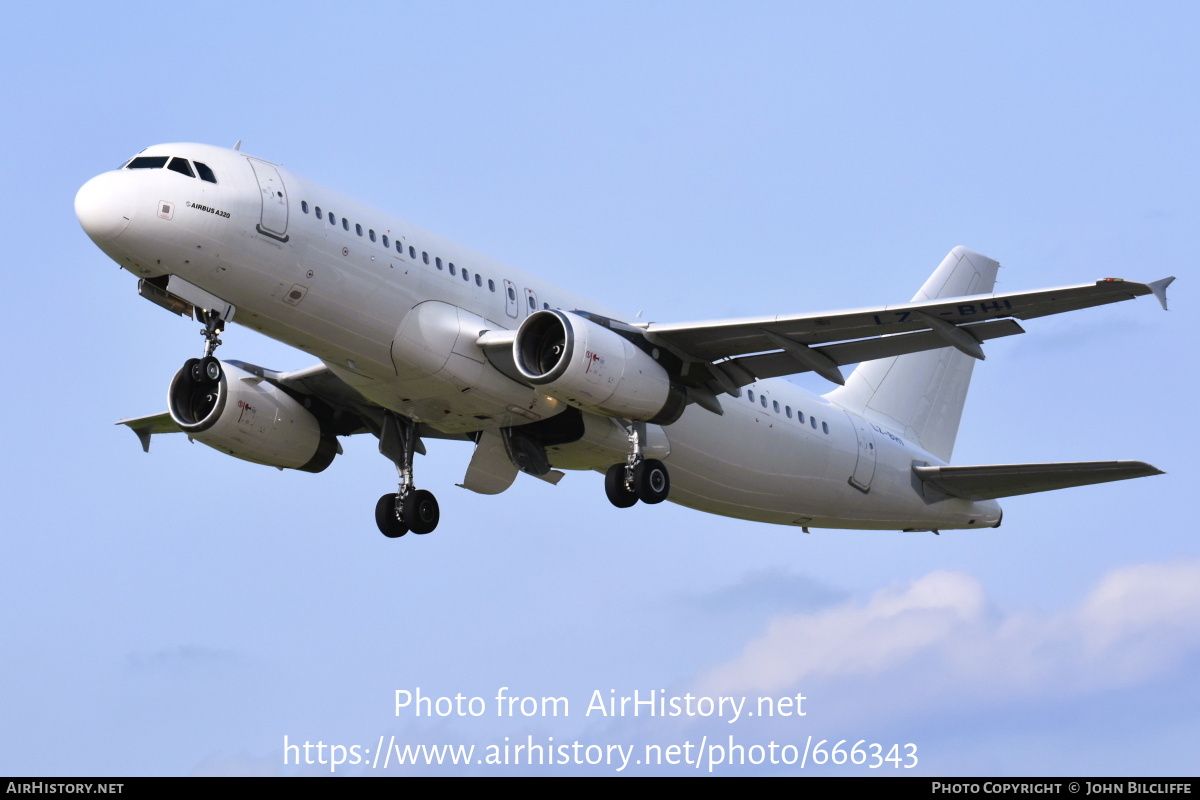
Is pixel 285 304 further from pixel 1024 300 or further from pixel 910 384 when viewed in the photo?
pixel 910 384

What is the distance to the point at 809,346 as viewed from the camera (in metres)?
31.1

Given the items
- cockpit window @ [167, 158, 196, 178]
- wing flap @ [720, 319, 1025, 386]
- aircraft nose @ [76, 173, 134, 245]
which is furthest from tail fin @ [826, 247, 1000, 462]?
aircraft nose @ [76, 173, 134, 245]

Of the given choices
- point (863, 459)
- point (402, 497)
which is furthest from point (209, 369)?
point (863, 459)

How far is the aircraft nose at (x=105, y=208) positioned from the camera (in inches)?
1037

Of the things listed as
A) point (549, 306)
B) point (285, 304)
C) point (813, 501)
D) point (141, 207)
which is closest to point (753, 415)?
point (813, 501)

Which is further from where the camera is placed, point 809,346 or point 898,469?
point 898,469

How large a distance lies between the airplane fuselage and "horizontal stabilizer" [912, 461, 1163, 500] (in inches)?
142

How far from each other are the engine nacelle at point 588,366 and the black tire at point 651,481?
4.14 ft

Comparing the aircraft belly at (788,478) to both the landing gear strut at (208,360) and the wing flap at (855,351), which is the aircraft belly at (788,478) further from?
the landing gear strut at (208,360)

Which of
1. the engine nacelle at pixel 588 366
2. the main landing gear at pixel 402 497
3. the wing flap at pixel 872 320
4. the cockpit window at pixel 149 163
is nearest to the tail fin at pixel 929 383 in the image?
the wing flap at pixel 872 320

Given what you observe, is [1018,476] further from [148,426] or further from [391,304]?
[148,426]

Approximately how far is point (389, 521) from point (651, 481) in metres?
5.97

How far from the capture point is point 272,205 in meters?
27.5

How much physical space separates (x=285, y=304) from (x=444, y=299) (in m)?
3.13
